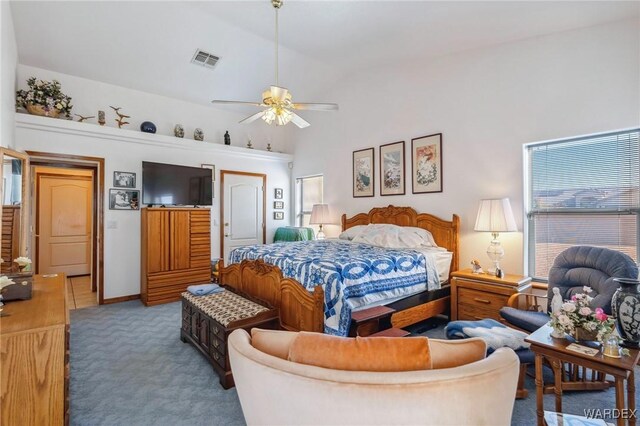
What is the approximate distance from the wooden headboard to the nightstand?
49 cm

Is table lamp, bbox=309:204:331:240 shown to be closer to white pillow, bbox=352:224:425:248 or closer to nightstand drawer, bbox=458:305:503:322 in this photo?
white pillow, bbox=352:224:425:248

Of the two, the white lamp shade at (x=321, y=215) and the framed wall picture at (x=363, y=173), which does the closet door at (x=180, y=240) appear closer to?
the white lamp shade at (x=321, y=215)

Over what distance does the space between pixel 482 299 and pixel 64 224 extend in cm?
776

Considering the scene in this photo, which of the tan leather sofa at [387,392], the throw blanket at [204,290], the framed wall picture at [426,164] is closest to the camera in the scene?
the tan leather sofa at [387,392]

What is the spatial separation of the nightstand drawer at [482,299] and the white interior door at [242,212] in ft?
13.2

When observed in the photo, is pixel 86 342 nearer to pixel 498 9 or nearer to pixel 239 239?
pixel 239 239

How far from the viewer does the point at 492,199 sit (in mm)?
3445

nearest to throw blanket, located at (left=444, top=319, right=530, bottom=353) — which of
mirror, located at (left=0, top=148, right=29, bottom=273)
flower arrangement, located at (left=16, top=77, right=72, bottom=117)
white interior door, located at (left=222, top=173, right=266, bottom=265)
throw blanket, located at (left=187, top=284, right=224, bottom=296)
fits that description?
throw blanket, located at (left=187, top=284, right=224, bottom=296)

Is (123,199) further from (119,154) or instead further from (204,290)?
(204,290)

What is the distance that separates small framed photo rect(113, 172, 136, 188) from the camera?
4535 mm

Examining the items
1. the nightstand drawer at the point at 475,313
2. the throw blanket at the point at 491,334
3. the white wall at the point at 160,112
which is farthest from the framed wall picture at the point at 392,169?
the white wall at the point at 160,112

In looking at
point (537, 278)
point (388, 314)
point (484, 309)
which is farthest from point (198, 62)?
point (537, 278)

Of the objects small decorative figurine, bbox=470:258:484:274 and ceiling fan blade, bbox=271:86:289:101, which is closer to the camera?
ceiling fan blade, bbox=271:86:289:101

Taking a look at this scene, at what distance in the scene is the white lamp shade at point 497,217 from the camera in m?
3.28
